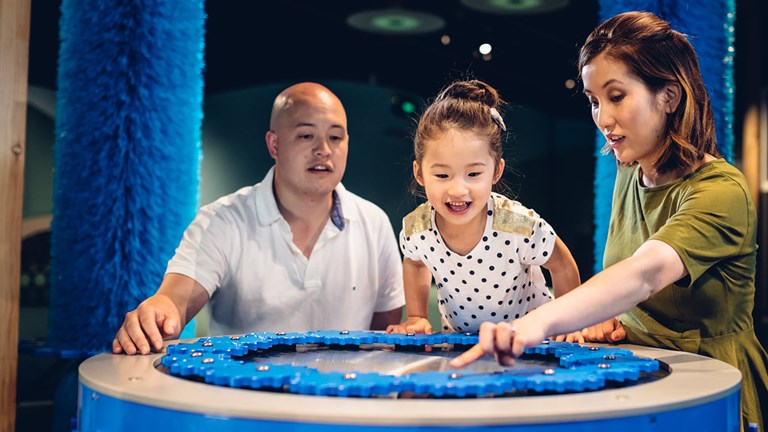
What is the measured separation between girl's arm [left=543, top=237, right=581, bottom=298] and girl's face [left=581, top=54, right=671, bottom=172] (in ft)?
1.09

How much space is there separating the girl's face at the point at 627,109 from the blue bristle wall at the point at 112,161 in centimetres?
122

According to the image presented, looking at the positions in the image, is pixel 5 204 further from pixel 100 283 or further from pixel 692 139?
pixel 692 139

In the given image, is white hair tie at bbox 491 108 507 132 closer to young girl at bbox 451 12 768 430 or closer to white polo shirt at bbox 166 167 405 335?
young girl at bbox 451 12 768 430

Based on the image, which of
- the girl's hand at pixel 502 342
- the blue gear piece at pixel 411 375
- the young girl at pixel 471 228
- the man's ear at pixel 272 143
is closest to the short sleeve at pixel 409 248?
the young girl at pixel 471 228

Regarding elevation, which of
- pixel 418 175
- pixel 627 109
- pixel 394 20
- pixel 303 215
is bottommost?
pixel 303 215

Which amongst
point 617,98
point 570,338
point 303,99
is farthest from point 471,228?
point 303,99

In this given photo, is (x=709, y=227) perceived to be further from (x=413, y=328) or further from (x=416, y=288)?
(x=416, y=288)

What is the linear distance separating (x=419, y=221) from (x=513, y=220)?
0.23 m

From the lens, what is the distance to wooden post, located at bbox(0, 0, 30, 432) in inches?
68.3

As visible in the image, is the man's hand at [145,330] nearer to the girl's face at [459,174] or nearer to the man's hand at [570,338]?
the girl's face at [459,174]

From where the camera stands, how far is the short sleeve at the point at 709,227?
4.26 ft

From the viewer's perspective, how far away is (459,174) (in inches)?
65.4

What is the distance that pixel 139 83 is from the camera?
2.11 metres

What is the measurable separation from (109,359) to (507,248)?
2.96 feet
